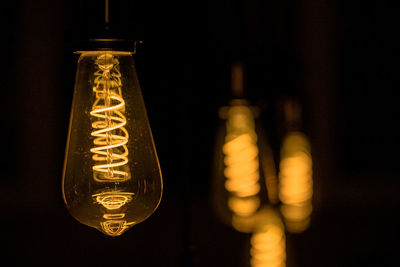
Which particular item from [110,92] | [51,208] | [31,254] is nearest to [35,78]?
[51,208]

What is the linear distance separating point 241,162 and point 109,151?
1.99ft

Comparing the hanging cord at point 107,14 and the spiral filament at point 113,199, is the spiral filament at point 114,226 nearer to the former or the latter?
the spiral filament at point 113,199

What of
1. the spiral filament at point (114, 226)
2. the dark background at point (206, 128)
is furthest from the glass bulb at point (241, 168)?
the dark background at point (206, 128)

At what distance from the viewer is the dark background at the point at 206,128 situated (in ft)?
7.68

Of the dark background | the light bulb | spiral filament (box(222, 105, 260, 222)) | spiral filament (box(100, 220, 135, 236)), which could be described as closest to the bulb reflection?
the light bulb

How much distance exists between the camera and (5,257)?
2311 millimetres

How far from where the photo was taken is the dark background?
7.68 feet

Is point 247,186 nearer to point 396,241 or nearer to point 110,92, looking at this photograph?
point 110,92

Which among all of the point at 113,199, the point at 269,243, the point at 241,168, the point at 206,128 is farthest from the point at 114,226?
the point at 206,128

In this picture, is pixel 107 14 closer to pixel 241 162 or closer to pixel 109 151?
pixel 109 151

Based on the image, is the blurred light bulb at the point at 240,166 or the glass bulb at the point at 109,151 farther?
the blurred light bulb at the point at 240,166

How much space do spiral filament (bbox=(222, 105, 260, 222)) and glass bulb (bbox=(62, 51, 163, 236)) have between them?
1.73ft

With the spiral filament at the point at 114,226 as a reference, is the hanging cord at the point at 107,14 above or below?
above

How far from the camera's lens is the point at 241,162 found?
129cm
